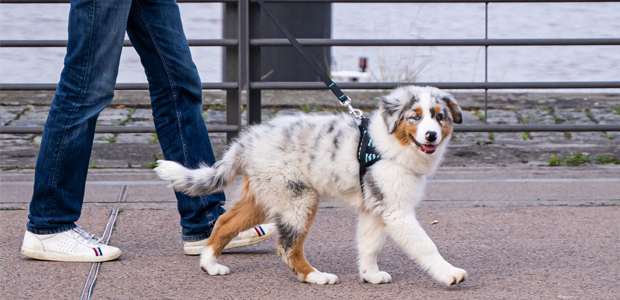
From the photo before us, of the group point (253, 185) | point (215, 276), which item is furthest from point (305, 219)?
point (215, 276)

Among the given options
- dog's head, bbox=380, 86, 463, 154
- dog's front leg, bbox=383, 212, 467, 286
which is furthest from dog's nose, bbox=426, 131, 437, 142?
dog's front leg, bbox=383, 212, 467, 286

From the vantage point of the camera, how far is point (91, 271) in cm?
336

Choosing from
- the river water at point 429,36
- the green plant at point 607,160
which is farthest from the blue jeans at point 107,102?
the river water at point 429,36

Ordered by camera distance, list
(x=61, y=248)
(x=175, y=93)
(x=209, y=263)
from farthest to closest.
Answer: (x=175, y=93), (x=61, y=248), (x=209, y=263)

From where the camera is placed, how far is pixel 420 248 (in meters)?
3.07

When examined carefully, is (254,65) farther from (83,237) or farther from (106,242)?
(83,237)

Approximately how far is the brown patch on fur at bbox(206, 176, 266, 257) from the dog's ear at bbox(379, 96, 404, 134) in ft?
2.23

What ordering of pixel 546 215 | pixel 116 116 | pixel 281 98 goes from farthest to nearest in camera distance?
pixel 281 98 < pixel 116 116 < pixel 546 215

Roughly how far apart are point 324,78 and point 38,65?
7.35 meters

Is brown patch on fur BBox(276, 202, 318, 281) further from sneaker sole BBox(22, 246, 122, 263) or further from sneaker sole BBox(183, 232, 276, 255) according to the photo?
sneaker sole BBox(22, 246, 122, 263)

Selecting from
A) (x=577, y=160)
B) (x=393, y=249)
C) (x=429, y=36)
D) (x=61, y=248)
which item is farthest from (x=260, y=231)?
(x=429, y=36)

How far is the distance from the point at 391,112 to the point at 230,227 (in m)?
0.89

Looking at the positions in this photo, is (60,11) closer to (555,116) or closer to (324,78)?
(555,116)

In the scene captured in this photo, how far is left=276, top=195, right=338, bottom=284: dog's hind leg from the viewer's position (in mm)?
3217
